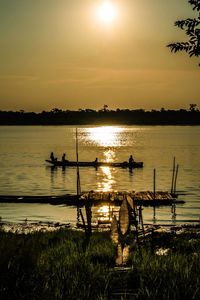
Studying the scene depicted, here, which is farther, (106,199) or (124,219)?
(106,199)

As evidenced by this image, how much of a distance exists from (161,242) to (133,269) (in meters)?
8.25

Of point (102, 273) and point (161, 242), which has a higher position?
point (102, 273)

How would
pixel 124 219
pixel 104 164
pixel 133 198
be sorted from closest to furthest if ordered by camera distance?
pixel 124 219 → pixel 133 198 → pixel 104 164

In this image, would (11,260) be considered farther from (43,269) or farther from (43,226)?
(43,226)

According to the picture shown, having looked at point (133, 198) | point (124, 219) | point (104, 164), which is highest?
point (124, 219)

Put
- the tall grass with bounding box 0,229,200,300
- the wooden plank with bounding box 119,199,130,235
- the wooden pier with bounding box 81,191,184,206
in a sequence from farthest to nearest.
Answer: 1. the wooden pier with bounding box 81,191,184,206
2. the wooden plank with bounding box 119,199,130,235
3. the tall grass with bounding box 0,229,200,300

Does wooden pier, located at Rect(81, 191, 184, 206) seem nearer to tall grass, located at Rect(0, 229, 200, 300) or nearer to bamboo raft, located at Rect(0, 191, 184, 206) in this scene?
bamboo raft, located at Rect(0, 191, 184, 206)

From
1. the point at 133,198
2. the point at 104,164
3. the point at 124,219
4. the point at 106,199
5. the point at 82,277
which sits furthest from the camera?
the point at 104,164

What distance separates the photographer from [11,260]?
957cm

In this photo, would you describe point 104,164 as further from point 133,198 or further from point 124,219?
point 124,219

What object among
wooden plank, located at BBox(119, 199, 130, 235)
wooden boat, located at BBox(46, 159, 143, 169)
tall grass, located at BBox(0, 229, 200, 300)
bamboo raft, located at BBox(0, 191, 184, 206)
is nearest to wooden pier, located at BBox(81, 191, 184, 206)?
bamboo raft, located at BBox(0, 191, 184, 206)

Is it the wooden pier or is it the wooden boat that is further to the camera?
the wooden boat

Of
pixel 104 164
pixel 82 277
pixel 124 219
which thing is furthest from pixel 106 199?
pixel 104 164

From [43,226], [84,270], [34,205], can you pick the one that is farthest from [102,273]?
[34,205]
